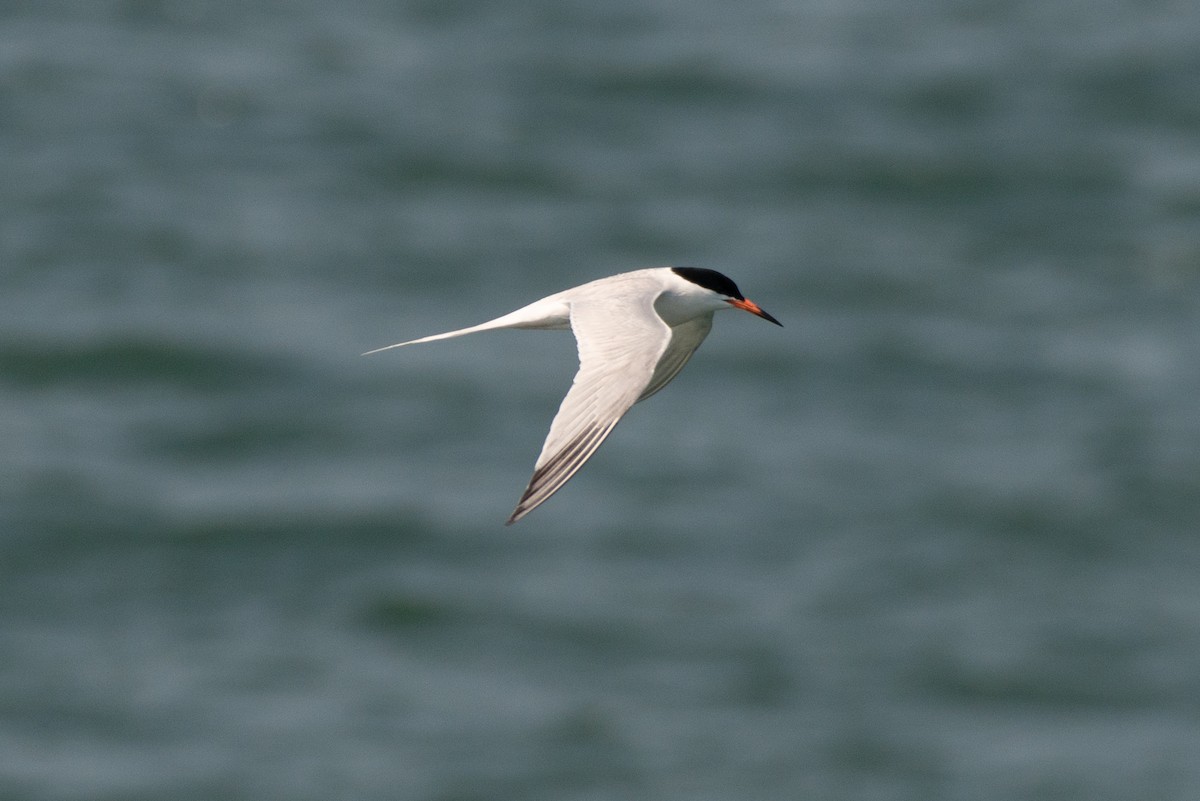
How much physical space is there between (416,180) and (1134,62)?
14.7 m

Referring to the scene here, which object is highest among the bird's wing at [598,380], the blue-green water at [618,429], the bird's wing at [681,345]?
the blue-green water at [618,429]

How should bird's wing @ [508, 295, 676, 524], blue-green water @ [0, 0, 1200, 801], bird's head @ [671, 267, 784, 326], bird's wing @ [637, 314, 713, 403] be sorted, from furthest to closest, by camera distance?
blue-green water @ [0, 0, 1200, 801]
bird's head @ [671, 267, 784, 326]
bird's wing @ [637, 314, 713, 403]
bird's wing @ [508, 295, 676, 524]

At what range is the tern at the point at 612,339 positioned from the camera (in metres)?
5.66

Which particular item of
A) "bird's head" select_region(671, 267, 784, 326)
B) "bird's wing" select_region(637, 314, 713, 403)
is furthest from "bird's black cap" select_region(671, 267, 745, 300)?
"bird's wing" select_region(637, 314, 713, 403)

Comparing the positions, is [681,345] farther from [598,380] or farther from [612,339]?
[598,380]

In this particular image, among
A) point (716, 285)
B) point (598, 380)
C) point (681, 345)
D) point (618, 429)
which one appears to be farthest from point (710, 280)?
point (618, 429)

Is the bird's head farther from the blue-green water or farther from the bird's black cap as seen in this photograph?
the blue-green water

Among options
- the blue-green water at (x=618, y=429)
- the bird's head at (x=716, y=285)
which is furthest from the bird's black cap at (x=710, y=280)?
the blue-green water at (x=618, y=429)

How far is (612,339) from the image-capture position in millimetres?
6383

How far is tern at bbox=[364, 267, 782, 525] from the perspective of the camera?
566 centimetres

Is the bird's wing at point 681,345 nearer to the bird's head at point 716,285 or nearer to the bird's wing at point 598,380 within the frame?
the bird's head at point 716,285

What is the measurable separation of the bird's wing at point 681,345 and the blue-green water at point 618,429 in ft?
51.6

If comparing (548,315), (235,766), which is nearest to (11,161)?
(235,766)

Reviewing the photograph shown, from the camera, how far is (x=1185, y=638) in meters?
25.1
